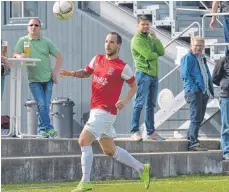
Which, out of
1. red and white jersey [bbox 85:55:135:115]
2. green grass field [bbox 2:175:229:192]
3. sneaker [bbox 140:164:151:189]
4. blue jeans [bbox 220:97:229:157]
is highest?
red and white jersey [bbox 85:55:135:115]

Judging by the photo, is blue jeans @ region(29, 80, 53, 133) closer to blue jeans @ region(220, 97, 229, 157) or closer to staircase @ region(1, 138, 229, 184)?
staircase @ region(1, 138, 229, 184)

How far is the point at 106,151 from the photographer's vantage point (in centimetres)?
1413

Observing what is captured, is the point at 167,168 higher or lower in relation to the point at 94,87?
lower

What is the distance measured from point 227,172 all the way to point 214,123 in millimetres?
4460

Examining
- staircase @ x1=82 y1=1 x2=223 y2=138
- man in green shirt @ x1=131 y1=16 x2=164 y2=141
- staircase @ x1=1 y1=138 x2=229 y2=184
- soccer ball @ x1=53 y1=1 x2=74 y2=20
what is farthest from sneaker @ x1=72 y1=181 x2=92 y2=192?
staircase @ x1=82 y1=1 x2=223 y2=138

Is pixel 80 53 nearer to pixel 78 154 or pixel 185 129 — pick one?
pixel 185 129

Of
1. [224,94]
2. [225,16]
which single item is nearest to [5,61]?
[224,94]

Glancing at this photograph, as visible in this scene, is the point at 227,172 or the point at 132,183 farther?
the point at 227,172

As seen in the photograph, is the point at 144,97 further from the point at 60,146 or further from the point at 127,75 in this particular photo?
the point at 127,75

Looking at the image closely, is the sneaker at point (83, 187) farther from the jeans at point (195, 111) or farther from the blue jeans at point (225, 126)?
the jeans at point (195, 111)

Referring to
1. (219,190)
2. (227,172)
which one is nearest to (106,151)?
(219,190)

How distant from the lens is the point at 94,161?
51.5 ft

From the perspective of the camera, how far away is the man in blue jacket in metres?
17.8

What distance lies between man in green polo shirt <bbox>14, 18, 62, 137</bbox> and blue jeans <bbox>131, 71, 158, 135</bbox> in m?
1.36
